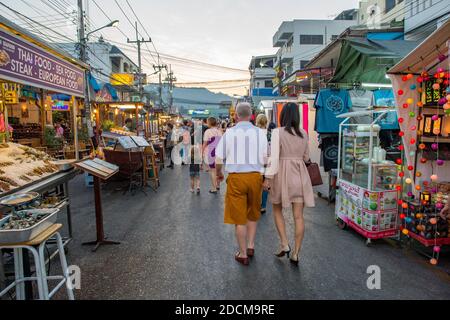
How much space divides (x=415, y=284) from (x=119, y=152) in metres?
7.20

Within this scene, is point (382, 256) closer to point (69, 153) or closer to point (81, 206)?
point (81, 206)

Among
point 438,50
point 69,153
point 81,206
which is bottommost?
point 81,206

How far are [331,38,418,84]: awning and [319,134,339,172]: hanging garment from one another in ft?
4.88

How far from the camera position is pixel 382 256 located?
3.96 m

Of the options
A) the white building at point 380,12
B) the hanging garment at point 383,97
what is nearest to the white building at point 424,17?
the white building at point 380,12

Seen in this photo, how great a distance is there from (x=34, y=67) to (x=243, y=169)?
10.5 feet

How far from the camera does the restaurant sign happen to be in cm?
345

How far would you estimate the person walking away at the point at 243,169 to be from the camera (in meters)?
3.58

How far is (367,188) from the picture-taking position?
4.51m

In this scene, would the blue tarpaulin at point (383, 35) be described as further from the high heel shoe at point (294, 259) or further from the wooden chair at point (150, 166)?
the high heel shoe at point (294, 259)

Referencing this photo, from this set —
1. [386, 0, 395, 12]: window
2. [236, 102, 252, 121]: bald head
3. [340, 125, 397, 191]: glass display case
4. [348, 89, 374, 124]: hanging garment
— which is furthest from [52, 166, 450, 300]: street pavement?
[386, 0, 395, 12]: window

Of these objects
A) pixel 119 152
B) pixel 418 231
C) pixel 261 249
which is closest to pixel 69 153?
pixel 119 152

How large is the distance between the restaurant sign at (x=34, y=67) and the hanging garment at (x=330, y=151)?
5.30 meters

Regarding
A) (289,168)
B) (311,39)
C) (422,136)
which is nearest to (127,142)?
(289,168)
